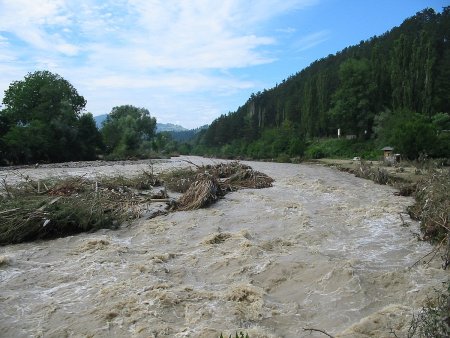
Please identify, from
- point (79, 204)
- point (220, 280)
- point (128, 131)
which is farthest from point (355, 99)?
point (220, 280)

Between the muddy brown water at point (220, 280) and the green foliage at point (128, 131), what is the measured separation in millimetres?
51005

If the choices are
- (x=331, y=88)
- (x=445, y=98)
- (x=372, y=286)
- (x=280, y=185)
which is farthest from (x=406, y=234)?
(x=331, y=88)

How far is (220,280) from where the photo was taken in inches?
296

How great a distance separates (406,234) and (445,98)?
1848 inches

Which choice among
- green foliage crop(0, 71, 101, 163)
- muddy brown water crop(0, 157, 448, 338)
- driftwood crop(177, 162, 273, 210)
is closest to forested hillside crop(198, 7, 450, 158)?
driftwood crop(177, 162, 273, 210)

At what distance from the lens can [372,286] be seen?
275 inches

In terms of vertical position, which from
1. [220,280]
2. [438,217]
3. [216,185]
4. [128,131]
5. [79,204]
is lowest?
[220,280]

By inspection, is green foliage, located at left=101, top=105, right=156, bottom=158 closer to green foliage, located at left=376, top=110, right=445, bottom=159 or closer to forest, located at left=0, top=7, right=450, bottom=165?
forest, located at left=0, top=7, right=450, bottom=165

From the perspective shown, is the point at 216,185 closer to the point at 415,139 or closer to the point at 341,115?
the point at 415,139

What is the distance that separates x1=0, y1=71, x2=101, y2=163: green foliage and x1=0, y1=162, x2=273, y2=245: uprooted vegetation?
31.7 m

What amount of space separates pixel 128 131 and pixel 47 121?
64.8ft

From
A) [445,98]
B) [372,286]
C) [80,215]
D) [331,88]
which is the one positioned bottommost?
[372,286]

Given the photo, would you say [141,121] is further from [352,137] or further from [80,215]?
[80,215]

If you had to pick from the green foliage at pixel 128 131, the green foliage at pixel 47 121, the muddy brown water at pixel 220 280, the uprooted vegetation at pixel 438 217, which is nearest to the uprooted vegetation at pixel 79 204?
the muddy brown water at pixel 220 280
